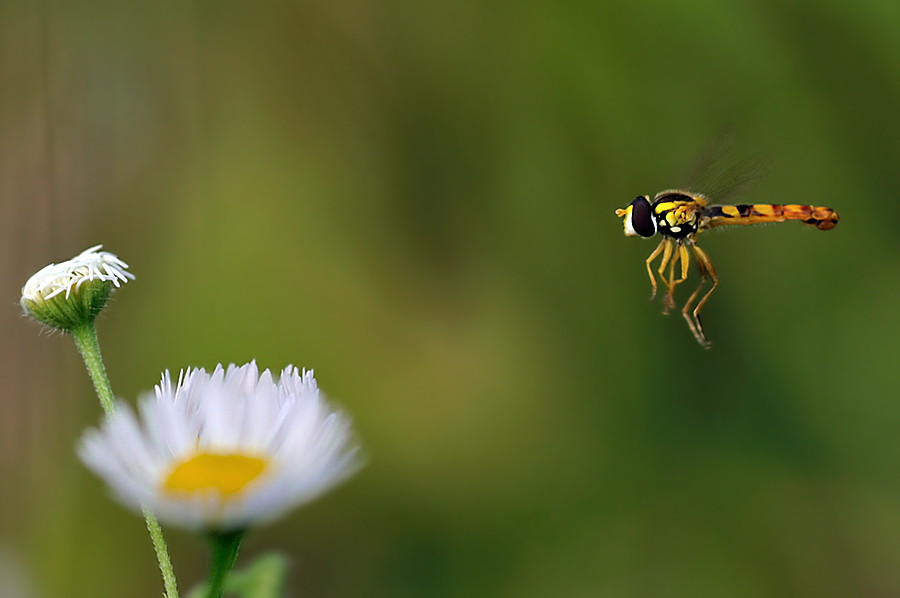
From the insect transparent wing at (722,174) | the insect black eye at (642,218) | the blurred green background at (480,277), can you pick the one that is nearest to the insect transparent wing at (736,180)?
the insect transparent wing at (722,174)

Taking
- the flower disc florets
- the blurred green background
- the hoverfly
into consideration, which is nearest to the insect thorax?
the hoverfly

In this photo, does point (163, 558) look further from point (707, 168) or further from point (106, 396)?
point (707, 168)

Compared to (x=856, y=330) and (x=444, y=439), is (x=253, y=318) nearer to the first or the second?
(x=444, y=439)

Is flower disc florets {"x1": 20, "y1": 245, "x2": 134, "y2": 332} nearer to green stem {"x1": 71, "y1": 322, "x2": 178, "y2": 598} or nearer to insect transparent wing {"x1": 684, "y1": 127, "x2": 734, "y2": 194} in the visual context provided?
green stem {"x1": 71, "y1": 322, "x2": 178, "y2": 598}

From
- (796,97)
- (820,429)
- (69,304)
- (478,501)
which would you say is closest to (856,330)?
(820,429)

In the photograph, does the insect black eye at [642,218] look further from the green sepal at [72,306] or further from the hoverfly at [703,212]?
the green sepal at [72,306]

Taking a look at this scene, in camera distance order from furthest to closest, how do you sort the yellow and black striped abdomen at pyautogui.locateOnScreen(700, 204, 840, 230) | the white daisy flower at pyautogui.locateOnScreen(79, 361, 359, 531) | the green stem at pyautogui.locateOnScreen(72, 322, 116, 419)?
the yellow and black striped abdomen at pyautogui.locateOnScreen(700, 204, 840, 230), the green stem at pyautogui.locateOnScreen(72, 322, 116, 419), the white daisy flower at pyautogui.locateOnScreen(79, 361, 359, 531)
